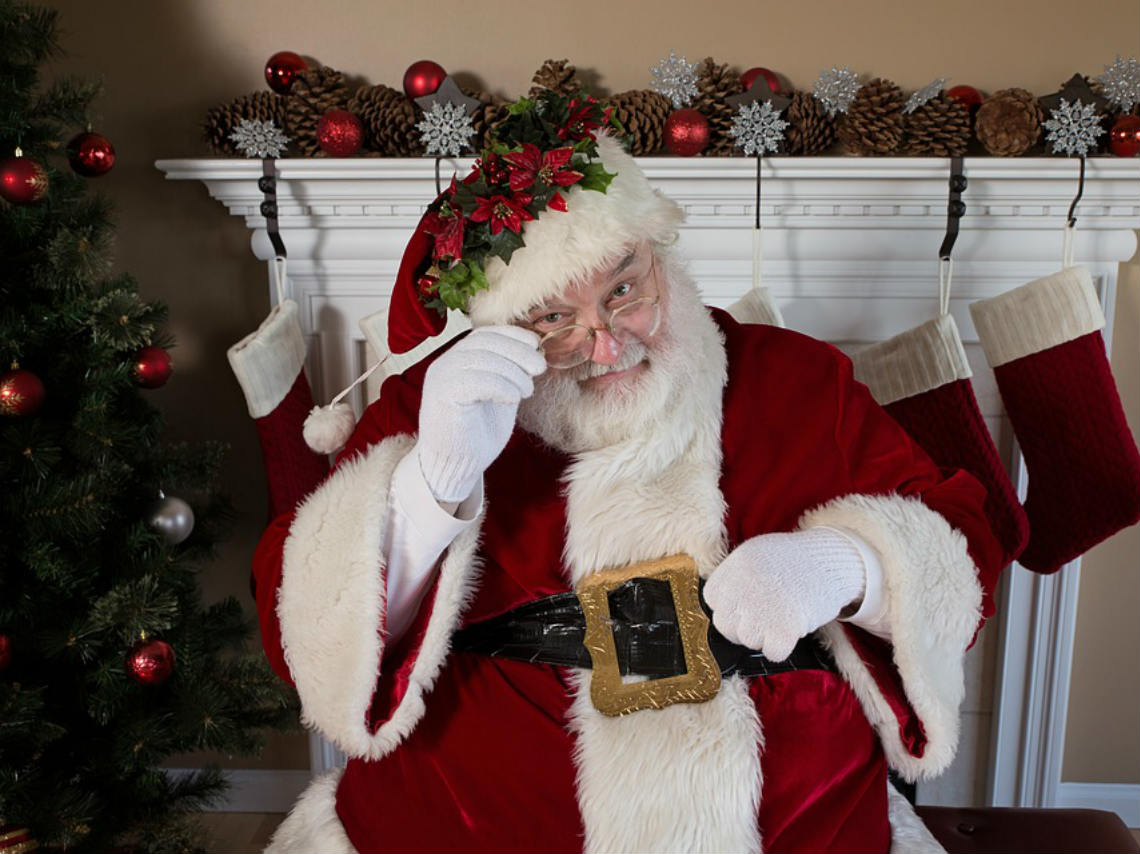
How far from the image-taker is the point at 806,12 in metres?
1.82

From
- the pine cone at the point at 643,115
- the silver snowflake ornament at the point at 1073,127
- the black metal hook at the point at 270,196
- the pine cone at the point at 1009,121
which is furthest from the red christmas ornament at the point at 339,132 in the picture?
the silver snowflake ornament at the point at 1073,127

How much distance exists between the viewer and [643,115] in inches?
68.6

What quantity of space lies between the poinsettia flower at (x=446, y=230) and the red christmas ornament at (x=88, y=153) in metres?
0.69

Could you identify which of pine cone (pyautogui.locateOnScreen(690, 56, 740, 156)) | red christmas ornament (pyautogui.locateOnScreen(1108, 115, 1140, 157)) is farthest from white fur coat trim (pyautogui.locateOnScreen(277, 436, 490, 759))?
red christmas ornament (pyautogui.locateOnScreen(1108, 115, 1140, 157))

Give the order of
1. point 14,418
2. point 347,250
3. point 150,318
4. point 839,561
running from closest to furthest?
point 839,561
point 14,418
point 150,318
point 347,250

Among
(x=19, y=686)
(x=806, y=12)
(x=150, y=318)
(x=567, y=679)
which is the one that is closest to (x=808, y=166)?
(x=806, y=12)

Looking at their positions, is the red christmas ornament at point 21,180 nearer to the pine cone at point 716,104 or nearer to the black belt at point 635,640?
the black belt at point 635,640

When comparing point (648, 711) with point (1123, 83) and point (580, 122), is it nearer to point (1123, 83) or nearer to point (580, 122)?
point (580, 122)

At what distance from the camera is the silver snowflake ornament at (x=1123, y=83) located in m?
1.70

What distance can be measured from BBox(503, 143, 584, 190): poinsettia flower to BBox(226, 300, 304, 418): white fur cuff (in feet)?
2.50

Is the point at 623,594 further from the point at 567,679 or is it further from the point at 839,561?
the point at 839,561

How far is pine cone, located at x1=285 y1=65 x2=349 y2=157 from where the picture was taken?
1.78 meters

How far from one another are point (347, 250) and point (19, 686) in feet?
3.12

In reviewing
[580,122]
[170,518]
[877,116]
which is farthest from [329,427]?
→ [877,116]
